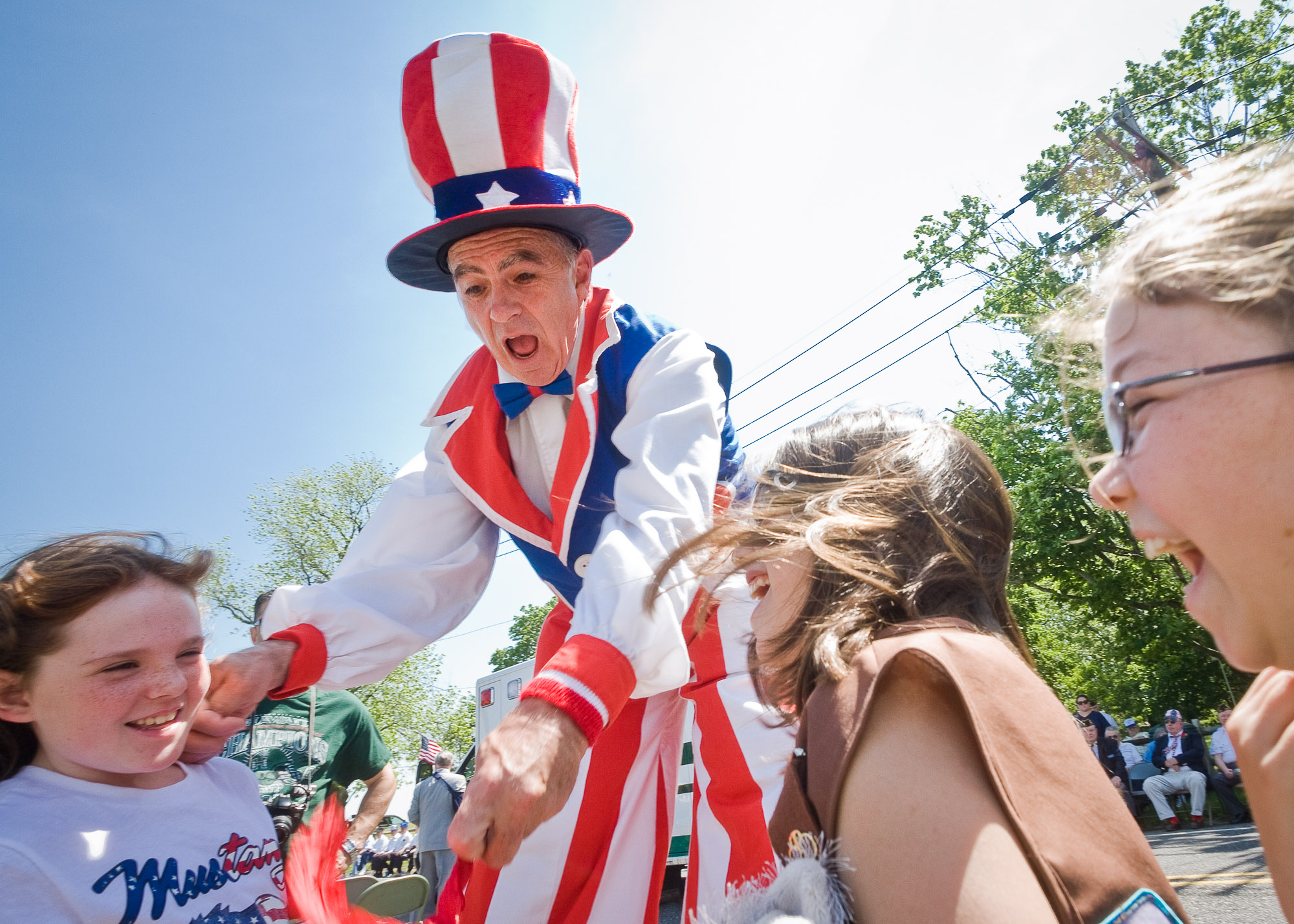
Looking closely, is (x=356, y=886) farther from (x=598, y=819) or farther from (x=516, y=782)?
(x=516, y=782)

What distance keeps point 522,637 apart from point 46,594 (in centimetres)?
3738

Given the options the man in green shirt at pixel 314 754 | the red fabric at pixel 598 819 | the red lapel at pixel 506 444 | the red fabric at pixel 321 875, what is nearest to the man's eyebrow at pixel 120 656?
the red fabric at pixel 321 875

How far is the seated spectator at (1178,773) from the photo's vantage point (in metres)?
9.56

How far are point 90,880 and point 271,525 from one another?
82.0 ft

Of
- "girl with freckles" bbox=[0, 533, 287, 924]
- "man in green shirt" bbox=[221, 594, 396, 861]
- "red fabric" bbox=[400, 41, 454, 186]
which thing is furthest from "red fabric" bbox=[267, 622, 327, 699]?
"man in green shirt" bbox=[221, 594, 396, 861]

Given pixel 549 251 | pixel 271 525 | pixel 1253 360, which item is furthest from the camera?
pixel 271 525

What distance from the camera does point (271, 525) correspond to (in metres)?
24.0

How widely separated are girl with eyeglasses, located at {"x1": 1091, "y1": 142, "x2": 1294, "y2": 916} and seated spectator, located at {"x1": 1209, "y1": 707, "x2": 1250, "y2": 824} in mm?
9859

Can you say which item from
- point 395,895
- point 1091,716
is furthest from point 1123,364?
point 1091,716

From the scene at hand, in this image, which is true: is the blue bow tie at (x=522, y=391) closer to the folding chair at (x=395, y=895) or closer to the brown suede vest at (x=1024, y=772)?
the brown suede vest at (x=1024, y=772)

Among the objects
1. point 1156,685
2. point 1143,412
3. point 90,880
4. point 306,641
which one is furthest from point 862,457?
point 1156,685

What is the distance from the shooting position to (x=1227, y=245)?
2.66 feet

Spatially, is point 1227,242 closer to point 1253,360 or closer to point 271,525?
point 1253,360

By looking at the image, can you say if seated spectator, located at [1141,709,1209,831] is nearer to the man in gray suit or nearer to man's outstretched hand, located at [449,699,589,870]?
the man in gray suit
